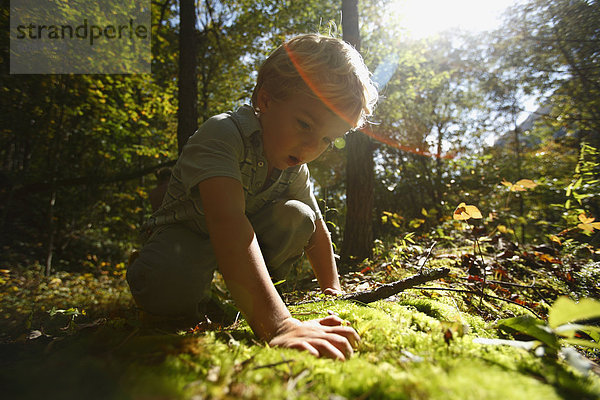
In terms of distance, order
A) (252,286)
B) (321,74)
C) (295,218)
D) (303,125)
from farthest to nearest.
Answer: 1. (295,218)
2. (321,74)
3. (303,125)
4. (252,286)

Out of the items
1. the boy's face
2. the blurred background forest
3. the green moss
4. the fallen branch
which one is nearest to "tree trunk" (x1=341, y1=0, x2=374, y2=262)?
the blurred background forest

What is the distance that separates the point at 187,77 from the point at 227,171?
4951mm

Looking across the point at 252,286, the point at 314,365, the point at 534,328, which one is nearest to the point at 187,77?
the point at 252,286

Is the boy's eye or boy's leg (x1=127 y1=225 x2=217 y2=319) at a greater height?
the boy's eye

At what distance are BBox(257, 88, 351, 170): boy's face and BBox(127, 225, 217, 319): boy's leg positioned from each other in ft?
2.91

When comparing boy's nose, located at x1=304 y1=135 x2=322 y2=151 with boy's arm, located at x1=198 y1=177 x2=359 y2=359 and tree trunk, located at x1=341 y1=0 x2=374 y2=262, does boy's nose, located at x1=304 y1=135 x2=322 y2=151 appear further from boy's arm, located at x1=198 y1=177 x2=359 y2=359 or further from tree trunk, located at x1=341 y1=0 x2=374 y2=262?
tree trunk, located at x1=341 y1=0 x2=374 y2=262

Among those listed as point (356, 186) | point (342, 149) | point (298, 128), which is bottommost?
point (356, 186)

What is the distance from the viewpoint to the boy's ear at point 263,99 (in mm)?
2031

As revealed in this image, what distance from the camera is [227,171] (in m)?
1.47

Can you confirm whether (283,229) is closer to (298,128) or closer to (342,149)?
(298,128)

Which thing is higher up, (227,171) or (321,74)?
(321,74)

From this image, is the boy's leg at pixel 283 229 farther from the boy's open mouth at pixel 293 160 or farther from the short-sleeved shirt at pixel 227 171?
the boy's open mouth at pixel 293 160

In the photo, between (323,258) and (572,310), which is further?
(323,258)

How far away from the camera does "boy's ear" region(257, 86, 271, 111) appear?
2031 mm
